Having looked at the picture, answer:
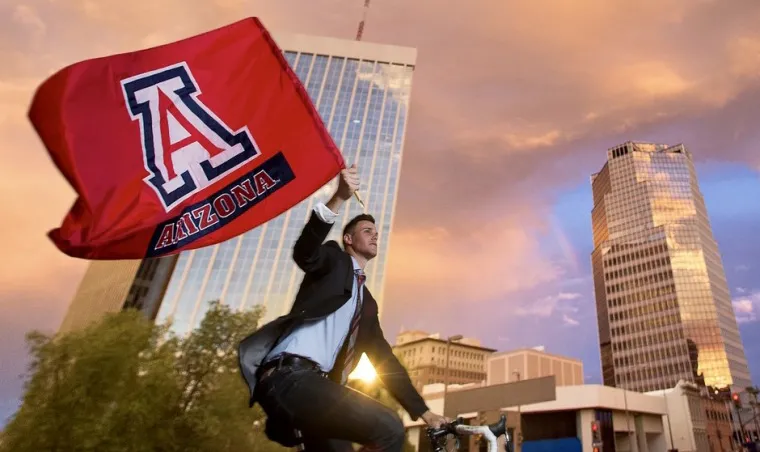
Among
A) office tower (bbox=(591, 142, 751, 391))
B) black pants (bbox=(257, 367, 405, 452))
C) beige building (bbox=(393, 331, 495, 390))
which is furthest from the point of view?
beige building (bbox=(393, 331, 495, 390))

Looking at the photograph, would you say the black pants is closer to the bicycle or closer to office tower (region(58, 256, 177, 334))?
the bicycle

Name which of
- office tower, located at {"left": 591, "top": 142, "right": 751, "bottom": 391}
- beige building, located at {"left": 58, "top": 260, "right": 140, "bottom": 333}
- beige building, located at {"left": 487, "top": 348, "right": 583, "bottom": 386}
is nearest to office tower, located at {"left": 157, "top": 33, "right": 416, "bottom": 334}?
beige building, located at {"left": 58, "top": 260, "right": 140, "bottom": 333}

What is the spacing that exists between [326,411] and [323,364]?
0.33 metres

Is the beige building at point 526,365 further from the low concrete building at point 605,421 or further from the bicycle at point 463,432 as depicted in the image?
the bicycle at point 463,432

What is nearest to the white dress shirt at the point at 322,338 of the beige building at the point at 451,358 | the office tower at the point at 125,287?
the office tower at the point at 125,287

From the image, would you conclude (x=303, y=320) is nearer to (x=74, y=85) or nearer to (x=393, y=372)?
(x=393, y=372)

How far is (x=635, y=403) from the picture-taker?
5747 cm

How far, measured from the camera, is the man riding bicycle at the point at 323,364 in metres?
2.43

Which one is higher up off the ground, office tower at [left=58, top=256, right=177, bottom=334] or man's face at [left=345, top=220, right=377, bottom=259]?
office tower at [left=58, top=256, right=177, bottom=334]

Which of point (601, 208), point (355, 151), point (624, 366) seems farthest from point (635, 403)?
point (601, 208)

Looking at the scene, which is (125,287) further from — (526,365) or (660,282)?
(660,282)

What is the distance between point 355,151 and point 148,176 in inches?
3609

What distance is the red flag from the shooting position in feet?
13.3

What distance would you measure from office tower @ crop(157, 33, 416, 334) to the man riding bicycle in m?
71.8
